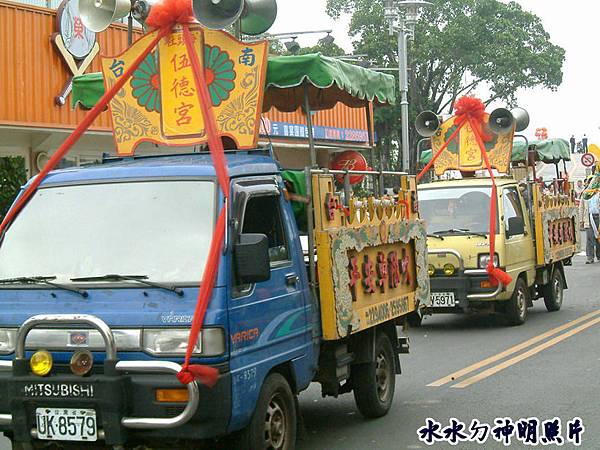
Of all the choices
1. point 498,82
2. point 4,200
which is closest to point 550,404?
point 4,200

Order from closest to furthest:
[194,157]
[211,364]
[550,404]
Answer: [211,364], [194,157], [550,404]

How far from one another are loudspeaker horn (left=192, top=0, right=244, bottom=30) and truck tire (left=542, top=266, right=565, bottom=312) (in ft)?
31.9

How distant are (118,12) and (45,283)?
3.15 m

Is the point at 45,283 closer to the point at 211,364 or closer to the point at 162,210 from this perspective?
the point at 162,210

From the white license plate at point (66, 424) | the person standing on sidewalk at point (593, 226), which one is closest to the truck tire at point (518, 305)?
the white license plate at point (66, 424)

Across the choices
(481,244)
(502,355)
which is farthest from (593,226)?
(502,355)

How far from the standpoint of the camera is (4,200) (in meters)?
16.7

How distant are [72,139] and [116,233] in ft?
3.87

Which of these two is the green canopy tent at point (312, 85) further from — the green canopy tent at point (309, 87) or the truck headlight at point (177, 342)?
the truck headlight at point (177, 342)

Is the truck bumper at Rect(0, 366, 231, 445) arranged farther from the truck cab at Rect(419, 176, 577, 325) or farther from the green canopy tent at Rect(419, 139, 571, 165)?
the green canopy tent at Rect(419, 139, 571, 165)

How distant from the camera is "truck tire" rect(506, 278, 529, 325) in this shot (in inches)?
541

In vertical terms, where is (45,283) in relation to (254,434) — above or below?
above

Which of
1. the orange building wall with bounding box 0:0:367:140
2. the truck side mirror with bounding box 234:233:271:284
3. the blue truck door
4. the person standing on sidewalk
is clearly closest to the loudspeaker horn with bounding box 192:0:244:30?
the blue truck door

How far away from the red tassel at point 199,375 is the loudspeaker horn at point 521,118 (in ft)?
36.8
